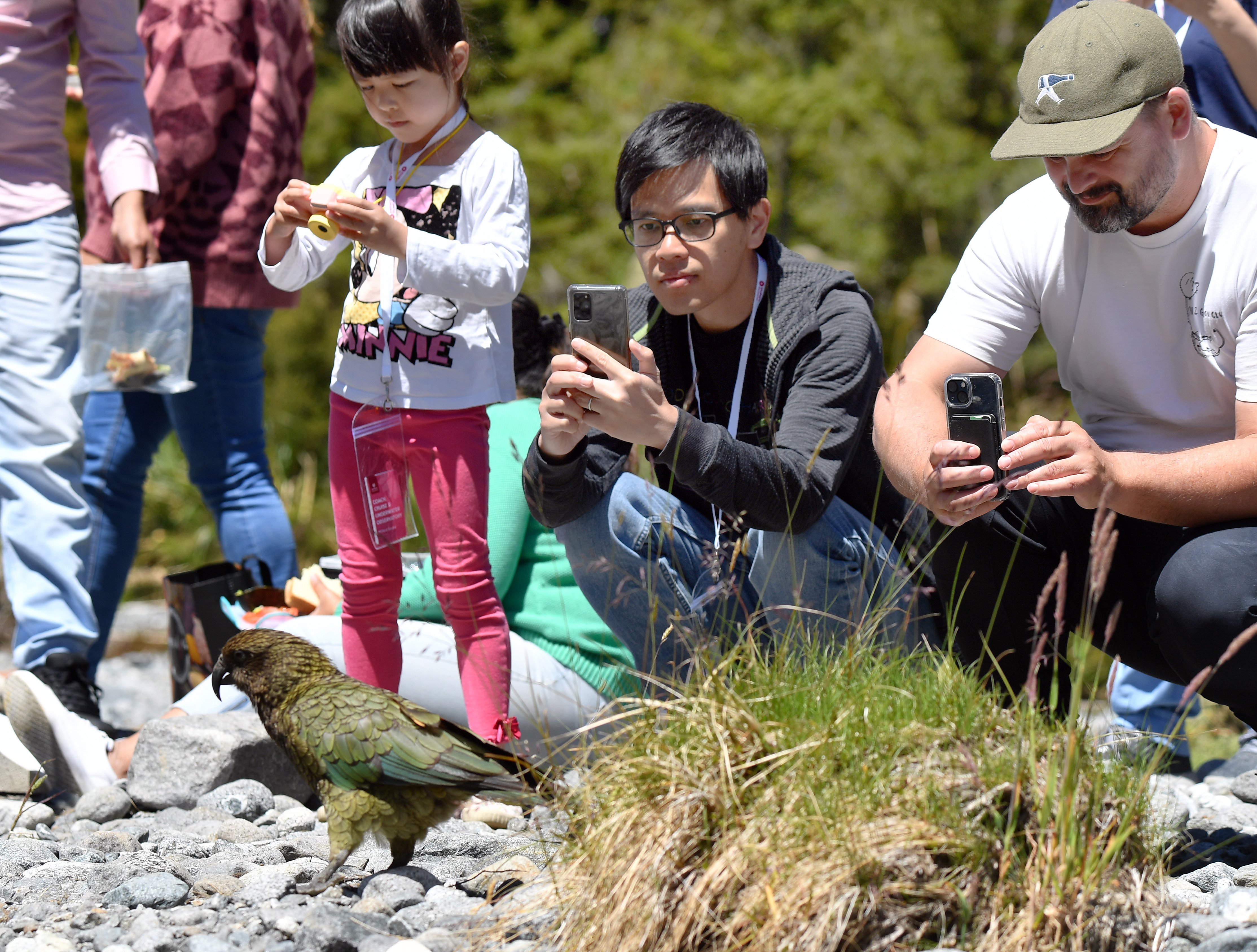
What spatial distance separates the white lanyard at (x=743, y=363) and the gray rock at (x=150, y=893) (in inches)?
52.0

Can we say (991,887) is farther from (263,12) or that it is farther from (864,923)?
(263,12)

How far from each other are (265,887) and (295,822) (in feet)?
1.90

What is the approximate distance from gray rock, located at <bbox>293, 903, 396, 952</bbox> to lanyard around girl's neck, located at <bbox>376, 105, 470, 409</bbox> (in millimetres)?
1283

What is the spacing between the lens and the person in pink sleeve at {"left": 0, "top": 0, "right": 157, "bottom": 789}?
327 cm

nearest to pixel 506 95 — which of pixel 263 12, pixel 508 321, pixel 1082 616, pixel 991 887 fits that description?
pixel 263 12

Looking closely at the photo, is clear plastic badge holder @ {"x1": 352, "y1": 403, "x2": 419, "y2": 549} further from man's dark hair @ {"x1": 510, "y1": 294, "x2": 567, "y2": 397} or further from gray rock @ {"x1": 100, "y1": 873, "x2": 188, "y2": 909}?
gray rock @ {"x1": 100, "y1": 873, "x2": 188, "y2": 909}

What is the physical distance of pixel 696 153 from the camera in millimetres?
2881

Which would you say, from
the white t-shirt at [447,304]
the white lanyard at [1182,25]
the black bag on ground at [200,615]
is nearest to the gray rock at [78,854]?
the black bag on ground at [200,615]

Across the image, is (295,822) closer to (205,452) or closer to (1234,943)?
(205,452)

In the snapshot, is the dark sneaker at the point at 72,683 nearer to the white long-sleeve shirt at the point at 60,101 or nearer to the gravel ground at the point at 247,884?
the gravel ground at the point at 247,884

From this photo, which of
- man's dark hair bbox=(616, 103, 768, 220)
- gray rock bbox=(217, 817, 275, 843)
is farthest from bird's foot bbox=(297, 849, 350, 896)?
man's dark hair bbox=(616, 103, 768, 220)

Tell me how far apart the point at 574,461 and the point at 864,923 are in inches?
52.0

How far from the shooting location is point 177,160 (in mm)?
3766

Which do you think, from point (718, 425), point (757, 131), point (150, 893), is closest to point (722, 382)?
point (718, 425)
